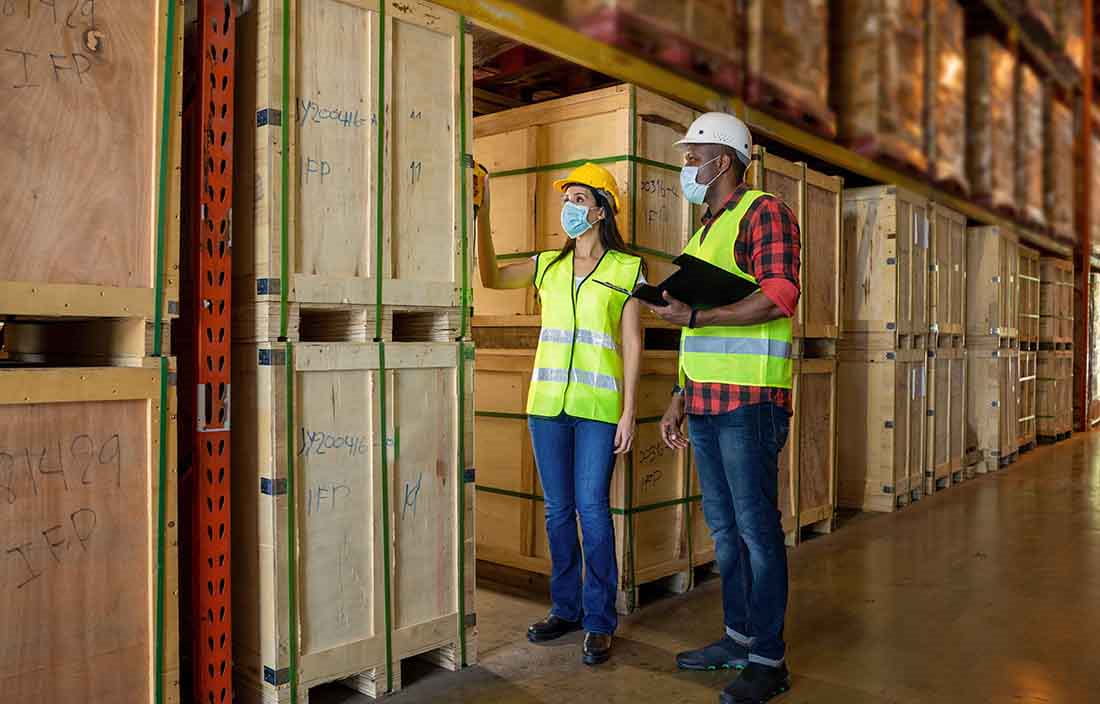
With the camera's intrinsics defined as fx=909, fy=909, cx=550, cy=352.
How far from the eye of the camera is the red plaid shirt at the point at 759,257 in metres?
3.49

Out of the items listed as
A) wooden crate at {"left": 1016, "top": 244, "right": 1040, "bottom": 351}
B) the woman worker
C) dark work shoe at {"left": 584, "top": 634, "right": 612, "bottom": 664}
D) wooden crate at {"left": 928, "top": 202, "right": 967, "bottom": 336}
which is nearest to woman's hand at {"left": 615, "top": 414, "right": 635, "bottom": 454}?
the woman worker

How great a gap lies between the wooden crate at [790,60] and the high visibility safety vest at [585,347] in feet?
11.5

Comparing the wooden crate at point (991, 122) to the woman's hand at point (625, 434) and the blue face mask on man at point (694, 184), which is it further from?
the woman's hand at point (625, 434)

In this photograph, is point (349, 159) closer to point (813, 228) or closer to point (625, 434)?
point (625, 434)

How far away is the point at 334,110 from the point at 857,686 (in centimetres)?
325

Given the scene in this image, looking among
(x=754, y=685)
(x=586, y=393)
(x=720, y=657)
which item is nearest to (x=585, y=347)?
(x=586, y=393)

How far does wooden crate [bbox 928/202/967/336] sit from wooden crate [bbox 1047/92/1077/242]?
8.49m

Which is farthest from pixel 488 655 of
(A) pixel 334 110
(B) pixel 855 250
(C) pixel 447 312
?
(B) pixel 855 250

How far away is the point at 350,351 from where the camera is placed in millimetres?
3605

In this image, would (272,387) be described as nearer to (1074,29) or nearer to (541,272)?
(541,272)

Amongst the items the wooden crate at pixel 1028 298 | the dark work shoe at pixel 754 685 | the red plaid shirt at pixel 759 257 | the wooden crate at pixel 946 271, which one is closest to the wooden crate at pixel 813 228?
the wooden crate at pixel 946 271

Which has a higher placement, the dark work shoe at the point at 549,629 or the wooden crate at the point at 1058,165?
the wooden crate at the point at 1058,165

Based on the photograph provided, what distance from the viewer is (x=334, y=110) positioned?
3.56 metres

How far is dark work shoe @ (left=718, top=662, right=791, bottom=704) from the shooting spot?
3648 millimetres
